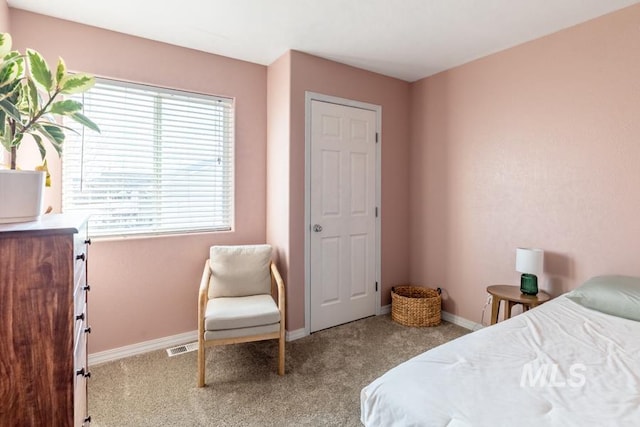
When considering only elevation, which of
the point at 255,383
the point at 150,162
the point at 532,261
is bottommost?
the point at 255,383

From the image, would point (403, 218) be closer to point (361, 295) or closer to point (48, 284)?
point (361, 295)

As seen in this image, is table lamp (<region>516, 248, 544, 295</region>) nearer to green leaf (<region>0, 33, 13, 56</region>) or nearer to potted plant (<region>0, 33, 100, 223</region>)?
potted plant (<region>0, 33, 100, 223</region>)

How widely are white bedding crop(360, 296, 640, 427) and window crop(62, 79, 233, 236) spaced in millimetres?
2232

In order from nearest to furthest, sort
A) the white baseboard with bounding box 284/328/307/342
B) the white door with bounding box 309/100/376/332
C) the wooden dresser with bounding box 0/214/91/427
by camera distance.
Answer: the wooden dresser with bounding box 0/214/91/427, the white baseboard with bounding box 284/328/307/342, the white door with bounding box 309/100/376/332

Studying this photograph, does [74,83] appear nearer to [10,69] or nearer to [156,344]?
[10,69]

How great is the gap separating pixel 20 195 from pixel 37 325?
49 centimetres

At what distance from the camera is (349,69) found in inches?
122

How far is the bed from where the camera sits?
38.1 inches

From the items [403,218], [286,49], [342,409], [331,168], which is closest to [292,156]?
[331,168]

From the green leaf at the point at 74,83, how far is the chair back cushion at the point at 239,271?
162 cm

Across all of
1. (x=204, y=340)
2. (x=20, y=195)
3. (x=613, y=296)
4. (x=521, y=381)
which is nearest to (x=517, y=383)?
(x=521, y=381)

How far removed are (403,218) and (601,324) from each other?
6.69 feet

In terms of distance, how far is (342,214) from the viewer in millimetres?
3113
